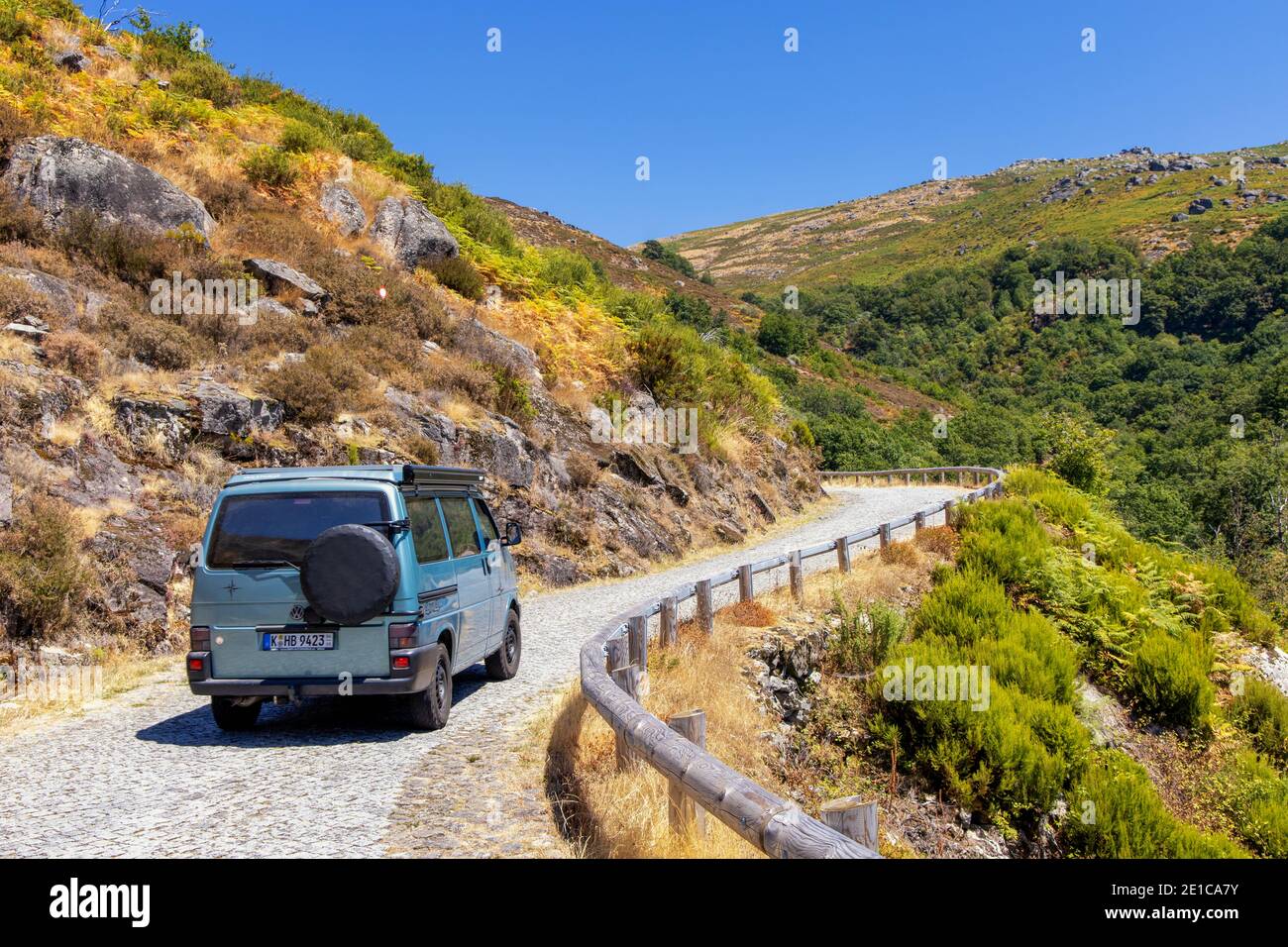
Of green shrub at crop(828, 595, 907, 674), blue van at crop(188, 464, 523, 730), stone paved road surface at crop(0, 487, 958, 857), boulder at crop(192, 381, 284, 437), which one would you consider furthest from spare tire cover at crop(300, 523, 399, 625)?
boulder at crop(192, 381, 284, 437)

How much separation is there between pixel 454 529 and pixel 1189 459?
60.8 m

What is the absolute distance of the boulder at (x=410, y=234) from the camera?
22.1 meters

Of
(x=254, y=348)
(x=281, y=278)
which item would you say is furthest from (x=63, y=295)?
(x=281, y=278)

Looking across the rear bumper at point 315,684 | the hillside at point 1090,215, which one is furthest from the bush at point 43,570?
the hillside at point 1090,215

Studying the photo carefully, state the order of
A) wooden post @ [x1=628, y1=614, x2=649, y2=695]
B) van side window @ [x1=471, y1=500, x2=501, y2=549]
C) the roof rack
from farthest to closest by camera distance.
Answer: van side window @ [x1=471, y1=500, x2=501, y2=549] < wooden post @ [x1=628, y1=614, x2=649, y2=695] < the roof rack

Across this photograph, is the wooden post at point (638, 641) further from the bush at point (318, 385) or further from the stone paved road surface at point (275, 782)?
the bush at point (318, 385)

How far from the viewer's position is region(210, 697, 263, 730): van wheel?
707 cm

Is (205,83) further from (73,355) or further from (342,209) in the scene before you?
(73,355)

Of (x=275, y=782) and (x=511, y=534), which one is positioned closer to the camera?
(x=275, y=782)

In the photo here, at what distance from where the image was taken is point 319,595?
6344 mm

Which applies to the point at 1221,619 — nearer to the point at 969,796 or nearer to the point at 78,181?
the point at 969,796

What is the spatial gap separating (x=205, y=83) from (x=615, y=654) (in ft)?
82.4

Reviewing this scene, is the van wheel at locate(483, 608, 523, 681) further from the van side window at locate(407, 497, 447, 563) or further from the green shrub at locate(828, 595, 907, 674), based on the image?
the green shrub at locate(828, 595, 907, 674)

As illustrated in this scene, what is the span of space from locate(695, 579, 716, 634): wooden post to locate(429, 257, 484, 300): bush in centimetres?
1462
